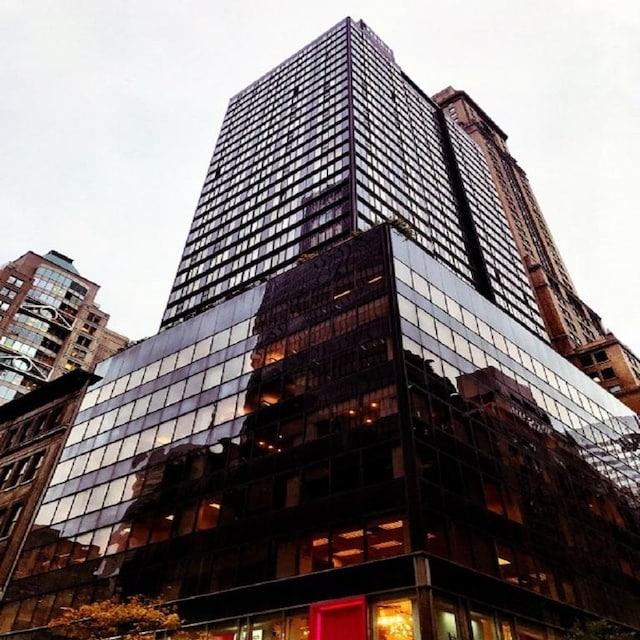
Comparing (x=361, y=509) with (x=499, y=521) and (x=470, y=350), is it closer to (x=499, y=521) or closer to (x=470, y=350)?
(x=499, y=521)

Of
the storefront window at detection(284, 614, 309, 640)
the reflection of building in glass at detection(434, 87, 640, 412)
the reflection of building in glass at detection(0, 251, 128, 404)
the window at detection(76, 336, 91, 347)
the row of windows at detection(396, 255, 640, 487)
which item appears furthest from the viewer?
the window at detection(76, 336, 91, 347)

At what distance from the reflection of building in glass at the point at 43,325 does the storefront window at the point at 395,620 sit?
91848 millimetres

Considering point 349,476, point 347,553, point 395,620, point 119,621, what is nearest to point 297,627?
point 347,553

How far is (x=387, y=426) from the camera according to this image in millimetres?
27984

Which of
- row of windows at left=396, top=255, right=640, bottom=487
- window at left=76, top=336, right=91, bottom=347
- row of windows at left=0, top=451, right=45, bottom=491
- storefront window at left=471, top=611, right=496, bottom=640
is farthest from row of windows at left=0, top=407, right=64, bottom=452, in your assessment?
window at left=76, top=336, right=91, bottom=347

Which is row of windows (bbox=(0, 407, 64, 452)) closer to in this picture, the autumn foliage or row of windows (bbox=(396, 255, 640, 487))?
the autumn foliage

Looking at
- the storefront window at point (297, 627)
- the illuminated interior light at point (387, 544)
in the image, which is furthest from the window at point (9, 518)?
the illuminated interior light at point (387, 544)

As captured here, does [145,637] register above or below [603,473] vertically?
below

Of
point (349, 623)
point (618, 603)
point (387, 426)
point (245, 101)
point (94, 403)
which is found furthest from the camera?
point (245, 101)

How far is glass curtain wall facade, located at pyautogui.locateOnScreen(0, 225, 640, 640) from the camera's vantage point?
83.7ft

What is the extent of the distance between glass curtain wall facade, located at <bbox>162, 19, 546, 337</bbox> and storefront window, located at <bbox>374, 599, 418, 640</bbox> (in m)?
52.0

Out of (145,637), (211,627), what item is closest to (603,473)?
(211,627)

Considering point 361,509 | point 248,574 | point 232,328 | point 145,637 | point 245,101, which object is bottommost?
point 145,637

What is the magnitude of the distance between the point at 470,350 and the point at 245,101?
102 meters
